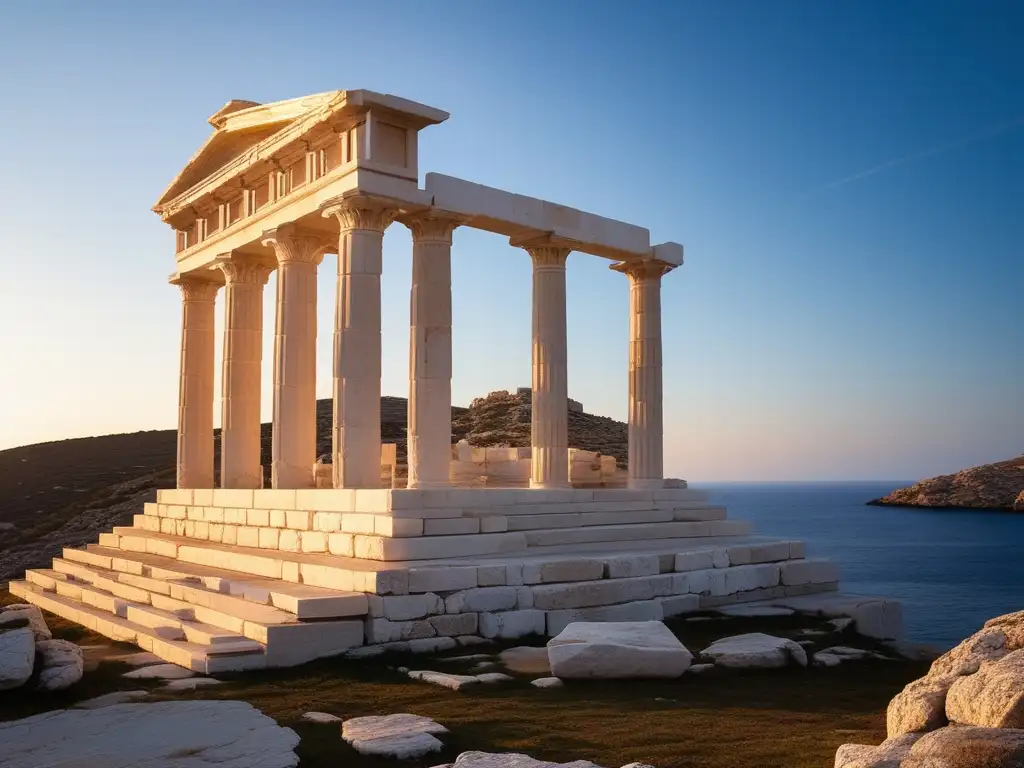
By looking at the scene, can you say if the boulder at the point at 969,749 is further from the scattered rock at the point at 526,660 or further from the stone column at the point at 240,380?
the stone column at the point at 240,380

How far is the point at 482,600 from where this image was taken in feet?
51.1

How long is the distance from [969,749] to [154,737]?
7.21 meters

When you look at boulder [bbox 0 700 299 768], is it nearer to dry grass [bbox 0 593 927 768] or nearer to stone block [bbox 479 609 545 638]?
dry grass [bbox 0 593 927 768]

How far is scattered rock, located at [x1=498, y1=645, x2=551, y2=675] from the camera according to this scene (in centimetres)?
1296

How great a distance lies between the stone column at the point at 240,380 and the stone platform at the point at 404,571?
4.89 ft

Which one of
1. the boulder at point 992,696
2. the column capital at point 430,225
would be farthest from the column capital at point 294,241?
the boulder at point 992,696

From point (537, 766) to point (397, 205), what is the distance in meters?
14.4

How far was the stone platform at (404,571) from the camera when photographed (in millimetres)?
14430

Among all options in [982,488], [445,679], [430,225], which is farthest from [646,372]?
[982,488]

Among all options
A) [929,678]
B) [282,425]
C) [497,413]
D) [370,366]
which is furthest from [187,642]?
[497,413]

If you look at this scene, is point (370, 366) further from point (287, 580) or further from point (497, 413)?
point (497, 413)

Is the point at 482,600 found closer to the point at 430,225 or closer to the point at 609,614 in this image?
the point at 609,614

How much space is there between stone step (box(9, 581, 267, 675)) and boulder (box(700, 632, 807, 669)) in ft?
20.6

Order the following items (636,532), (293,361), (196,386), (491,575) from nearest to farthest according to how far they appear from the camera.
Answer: (491,575)
(636,532)
(293,361)
(196,386)
